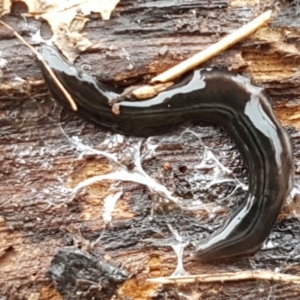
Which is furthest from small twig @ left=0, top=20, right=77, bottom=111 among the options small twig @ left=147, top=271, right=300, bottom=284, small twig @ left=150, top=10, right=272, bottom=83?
small twig @ left=147, top=271, right=300, bottom=284

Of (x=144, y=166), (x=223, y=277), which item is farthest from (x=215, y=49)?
(x=223, y=277)

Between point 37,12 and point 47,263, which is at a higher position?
point 37,12

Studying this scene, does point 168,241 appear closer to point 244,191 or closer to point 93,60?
point 244,191

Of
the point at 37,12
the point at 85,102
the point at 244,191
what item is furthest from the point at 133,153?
the point at 37,12

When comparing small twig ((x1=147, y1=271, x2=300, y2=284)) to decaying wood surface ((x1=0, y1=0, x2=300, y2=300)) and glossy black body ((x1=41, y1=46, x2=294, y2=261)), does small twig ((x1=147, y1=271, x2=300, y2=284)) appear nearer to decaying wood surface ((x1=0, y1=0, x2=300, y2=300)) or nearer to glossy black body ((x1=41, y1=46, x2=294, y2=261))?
decaying wood surface ((x1=0, y1=0, x2=300, y2=300))

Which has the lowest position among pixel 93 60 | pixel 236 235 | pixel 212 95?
pixel 236 235

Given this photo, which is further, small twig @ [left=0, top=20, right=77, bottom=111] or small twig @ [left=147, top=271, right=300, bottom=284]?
small twig @ [left=147, top=271, right=300, bottom=284]
